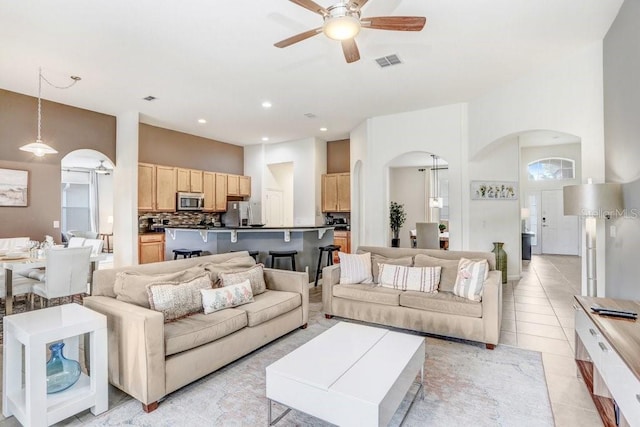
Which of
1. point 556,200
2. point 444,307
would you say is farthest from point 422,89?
point 556,200

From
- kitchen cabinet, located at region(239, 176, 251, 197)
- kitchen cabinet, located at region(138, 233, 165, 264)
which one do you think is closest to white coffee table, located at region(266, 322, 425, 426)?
kitchen cabinet, located at region(138, 233, 165, 264)

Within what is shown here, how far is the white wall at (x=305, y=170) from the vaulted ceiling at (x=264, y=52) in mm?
2363

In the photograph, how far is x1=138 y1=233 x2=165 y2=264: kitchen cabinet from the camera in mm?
6320

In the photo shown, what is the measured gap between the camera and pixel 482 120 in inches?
206

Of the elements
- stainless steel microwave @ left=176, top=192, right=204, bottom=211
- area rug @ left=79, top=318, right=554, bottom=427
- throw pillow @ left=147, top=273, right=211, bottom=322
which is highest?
stainless steel microwave @ left=176, top=192, right=204, bottom=211


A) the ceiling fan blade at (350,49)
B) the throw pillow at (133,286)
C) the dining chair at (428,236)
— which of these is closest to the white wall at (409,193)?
the dining chair at (428,236)

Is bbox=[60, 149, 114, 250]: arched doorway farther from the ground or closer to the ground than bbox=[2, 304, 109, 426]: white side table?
farther from the ground

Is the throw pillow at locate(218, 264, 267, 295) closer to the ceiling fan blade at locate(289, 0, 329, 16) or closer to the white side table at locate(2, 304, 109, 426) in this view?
the white side table at locate(2, 304, 109, 426)

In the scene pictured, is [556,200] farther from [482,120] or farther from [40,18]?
[40,18]

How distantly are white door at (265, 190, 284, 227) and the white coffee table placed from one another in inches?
263

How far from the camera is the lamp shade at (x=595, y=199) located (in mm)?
3051

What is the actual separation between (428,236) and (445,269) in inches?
135

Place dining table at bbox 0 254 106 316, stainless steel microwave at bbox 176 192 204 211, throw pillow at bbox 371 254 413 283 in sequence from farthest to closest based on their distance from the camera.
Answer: stainless steel microwave at bbox 176 192 204 211
throw pillow at bbox 371 254 413 283
dining table at bbox 0 254 106 316

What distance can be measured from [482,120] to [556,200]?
6.26 m
